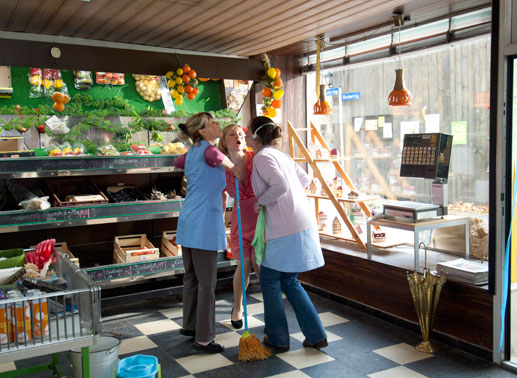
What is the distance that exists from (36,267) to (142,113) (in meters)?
3.53

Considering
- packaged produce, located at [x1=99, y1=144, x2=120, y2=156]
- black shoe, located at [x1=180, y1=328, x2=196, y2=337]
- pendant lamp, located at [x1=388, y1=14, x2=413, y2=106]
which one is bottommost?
black shoe, located at [x1=180, y1=328, x2=196, y2=337]

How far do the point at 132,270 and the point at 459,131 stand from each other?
11.1ft

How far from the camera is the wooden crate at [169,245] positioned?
217 inches

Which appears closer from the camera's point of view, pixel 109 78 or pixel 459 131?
pixel 459 131

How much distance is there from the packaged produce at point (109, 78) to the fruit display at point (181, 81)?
2.18ft

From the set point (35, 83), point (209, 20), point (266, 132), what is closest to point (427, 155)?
point (266, 132)

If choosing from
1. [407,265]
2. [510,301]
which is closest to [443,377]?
[510,301]

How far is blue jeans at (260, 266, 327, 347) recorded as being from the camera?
413 cm

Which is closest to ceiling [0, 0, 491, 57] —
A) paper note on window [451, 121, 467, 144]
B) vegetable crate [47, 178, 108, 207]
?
paper note on window [451, 121, 467, 144]

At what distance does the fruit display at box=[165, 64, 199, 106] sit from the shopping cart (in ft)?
11.2

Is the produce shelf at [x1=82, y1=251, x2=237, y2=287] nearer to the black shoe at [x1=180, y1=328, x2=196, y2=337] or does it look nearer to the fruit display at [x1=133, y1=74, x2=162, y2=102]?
the black shoe at [x1=180, y1=328, x2=196, y2=337]

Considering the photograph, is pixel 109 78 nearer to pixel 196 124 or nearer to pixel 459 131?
pixel 196 124

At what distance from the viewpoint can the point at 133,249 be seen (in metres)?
5.68

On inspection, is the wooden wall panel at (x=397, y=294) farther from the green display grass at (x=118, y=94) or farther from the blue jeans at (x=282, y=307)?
the green display grass at (x=118, y=94)
